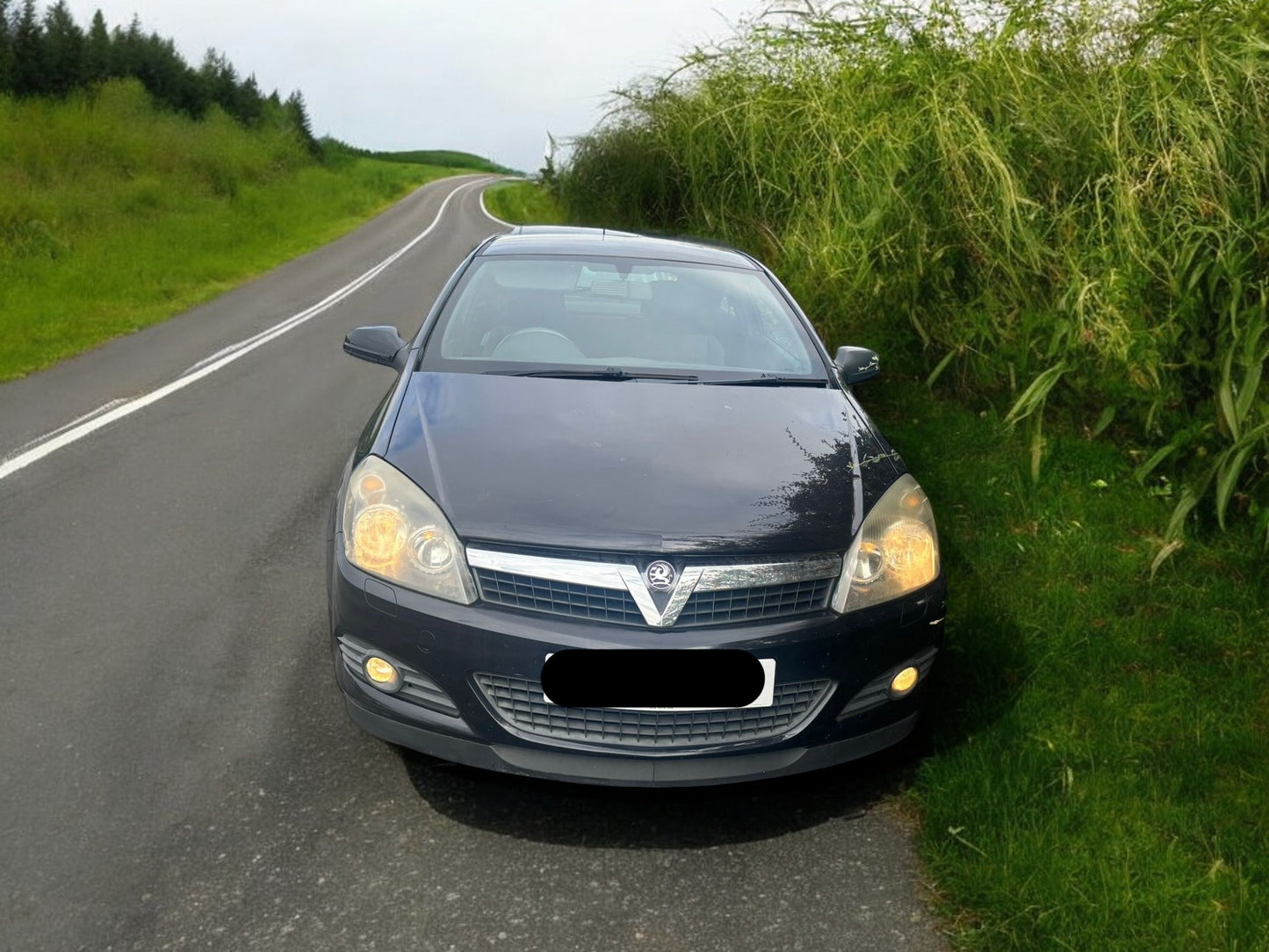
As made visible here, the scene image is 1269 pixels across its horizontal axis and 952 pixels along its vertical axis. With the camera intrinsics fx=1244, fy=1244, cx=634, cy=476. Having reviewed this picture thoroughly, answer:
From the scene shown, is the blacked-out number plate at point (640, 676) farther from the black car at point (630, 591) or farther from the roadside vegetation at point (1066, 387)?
the roadside vegetation at point (1066, 387)

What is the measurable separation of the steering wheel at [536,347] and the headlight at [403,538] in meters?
1.10

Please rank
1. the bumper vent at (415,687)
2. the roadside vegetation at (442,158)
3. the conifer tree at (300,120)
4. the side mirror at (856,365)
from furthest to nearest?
1. the roadside vegetation at (442,158)
2. the conifer tree at (300,120)
3. the side mirror at (856,365)
4. the bumper vent at (415,687)

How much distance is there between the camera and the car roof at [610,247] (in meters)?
5.29

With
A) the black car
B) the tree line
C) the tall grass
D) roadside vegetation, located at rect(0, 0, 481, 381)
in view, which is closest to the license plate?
the black car

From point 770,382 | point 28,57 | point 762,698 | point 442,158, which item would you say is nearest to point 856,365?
point 770,382

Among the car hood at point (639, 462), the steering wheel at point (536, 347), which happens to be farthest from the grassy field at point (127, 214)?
the car hood at point (639, 462)

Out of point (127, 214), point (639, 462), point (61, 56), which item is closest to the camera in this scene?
point (639, 462)

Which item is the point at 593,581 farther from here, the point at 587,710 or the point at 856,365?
the point at 856,365

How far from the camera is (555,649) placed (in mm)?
2998

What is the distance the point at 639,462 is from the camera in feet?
11.5

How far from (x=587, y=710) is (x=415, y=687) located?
46 cm

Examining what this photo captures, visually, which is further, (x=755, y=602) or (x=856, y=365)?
(x=856, y=365)

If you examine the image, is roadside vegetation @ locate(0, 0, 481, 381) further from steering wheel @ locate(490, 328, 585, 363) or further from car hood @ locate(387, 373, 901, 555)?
car hood @ locate(387, 373, 901, 555)

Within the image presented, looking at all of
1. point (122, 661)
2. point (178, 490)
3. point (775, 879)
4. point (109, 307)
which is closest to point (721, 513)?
point (775, 879)
